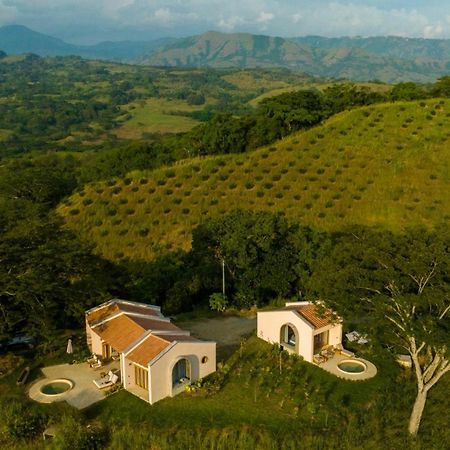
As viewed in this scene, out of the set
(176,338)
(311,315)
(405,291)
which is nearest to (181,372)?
(176,338)

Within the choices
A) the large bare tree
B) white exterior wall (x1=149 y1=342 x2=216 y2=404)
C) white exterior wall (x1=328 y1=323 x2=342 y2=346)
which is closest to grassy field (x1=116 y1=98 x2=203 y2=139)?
white exterior wall (x1=328 y1=323 x2=342 y2=346)

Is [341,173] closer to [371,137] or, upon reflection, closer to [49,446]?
[371,137]

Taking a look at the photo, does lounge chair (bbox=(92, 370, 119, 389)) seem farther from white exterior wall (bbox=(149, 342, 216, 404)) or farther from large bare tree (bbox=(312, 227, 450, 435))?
large bare tree (bbox=(312, 227, 450, 435))

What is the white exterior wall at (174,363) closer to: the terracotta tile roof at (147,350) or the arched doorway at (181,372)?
the arched doorway at (181,372)

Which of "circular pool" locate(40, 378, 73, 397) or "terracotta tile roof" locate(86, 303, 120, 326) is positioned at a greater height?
"terracotta tile roof" locate(86, 303, 120, 326)

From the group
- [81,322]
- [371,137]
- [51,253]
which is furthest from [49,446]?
[371,137]

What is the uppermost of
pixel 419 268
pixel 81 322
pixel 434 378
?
pixel 419 268
